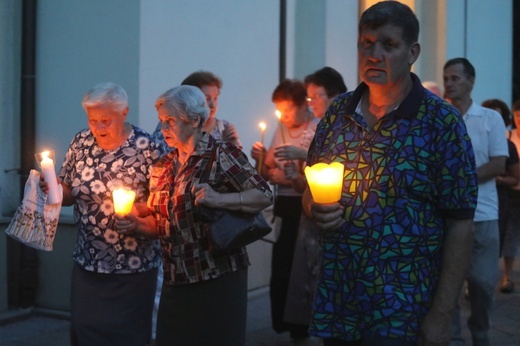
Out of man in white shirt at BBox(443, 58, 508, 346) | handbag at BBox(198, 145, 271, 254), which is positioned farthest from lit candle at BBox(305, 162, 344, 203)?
man in white shirt at BBox(443, 58, 508, 346)

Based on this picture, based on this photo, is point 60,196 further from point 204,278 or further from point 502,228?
point 502,228

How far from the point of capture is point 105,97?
188 inches

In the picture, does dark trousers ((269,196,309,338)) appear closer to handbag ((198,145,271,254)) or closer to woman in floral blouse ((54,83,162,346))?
woman in floral blouse ((54,83,162,346))

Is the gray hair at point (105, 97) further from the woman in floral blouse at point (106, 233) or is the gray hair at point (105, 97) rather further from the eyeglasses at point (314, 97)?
the eyeglasses at point (314, 97)

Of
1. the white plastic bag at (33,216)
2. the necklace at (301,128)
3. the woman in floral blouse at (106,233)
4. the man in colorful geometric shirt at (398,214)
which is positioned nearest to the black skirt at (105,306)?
the woman in floral blouse at (106,233)

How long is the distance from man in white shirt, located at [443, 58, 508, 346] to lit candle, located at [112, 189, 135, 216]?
2.78m

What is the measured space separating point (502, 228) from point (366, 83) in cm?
495

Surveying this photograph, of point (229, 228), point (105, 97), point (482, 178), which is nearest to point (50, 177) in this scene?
point (105, 97)

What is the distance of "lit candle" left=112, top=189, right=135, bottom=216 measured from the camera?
4.45 m

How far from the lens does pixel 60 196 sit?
470 cm

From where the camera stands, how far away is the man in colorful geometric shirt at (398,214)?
323 cm

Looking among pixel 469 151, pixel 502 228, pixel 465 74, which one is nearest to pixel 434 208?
pixel 469 151

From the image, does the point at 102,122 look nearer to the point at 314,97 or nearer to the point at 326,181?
the point at 326,181

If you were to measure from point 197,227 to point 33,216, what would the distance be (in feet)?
3.26
